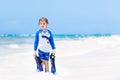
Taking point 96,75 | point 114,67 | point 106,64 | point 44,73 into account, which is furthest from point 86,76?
point 106,64

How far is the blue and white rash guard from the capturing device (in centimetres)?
758

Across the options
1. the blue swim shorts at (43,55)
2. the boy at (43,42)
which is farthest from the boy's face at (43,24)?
the blue swim shorts at (43,55)

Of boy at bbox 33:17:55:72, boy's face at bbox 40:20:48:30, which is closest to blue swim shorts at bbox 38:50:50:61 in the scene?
boy at bbox 33:17:55:72

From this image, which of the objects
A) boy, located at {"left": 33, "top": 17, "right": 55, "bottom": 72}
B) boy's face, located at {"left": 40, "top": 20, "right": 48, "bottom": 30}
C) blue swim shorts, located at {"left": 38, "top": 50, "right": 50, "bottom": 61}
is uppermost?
boy's face, located at {"left": 40, "top": 20, "right": 48, "bottom": 30}

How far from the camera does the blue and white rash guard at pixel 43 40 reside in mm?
7582

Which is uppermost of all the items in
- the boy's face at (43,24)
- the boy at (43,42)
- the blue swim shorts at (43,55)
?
the boy's face at (43,24)

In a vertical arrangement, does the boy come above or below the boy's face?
below

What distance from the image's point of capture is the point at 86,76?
724cm

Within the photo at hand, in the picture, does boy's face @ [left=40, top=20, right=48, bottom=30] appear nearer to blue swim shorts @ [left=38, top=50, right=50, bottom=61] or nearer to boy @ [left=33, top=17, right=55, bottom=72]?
boy @ [left=33, top=17, right=55, bottom=72]

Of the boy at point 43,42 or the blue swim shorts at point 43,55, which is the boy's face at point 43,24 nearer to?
the boy at point 43,42

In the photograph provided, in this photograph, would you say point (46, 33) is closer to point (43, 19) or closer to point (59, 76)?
point (43, 19)

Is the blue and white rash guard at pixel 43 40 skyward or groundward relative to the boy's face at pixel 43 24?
groundward

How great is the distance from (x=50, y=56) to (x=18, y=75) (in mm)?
732

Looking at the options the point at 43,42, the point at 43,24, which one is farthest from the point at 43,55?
the point at 43,24
